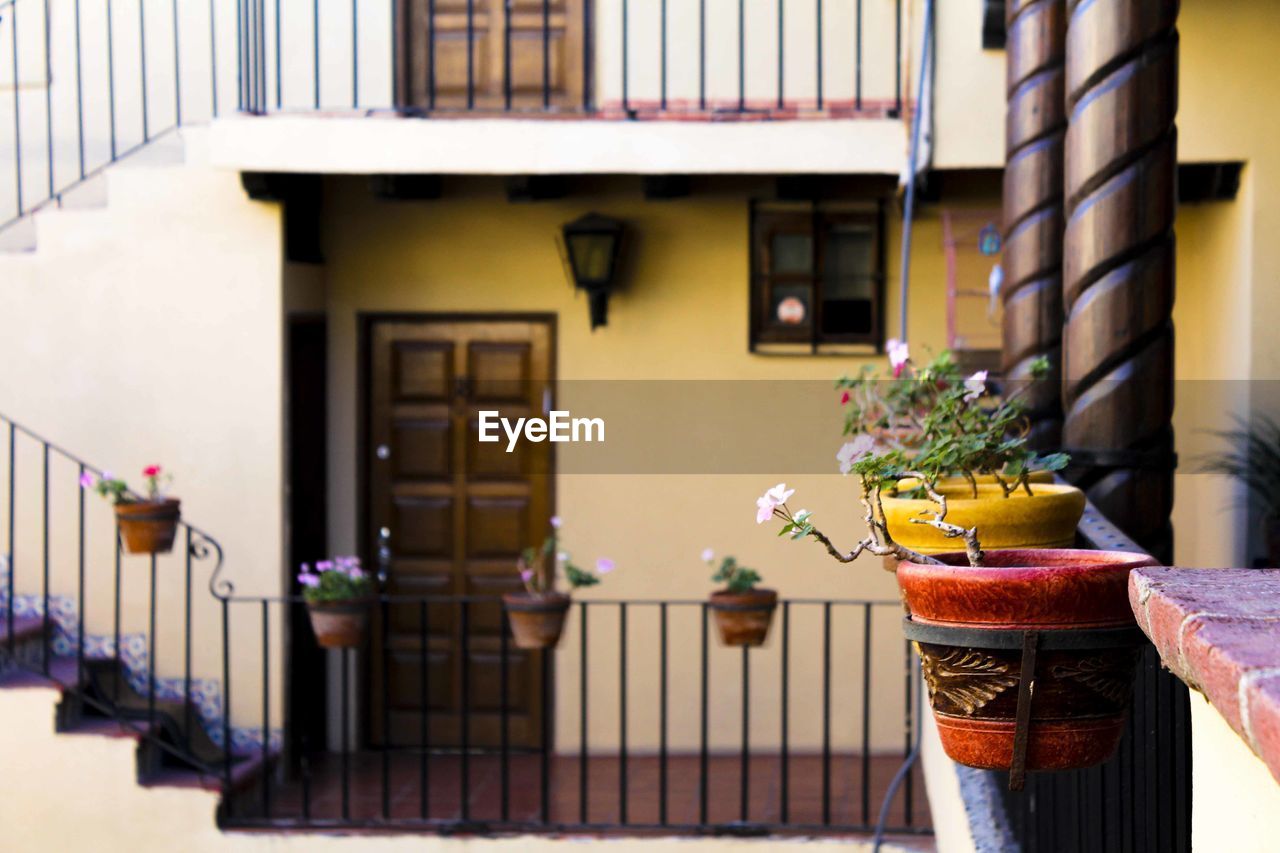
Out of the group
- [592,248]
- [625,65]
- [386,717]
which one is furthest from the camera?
[592,248]

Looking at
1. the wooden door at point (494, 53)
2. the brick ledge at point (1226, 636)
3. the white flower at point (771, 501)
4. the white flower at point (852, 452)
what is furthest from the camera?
the wooden door at point (494, 53)

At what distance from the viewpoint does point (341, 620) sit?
5.56 m

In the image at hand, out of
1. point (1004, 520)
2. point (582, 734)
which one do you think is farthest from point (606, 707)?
point (1004, 520)

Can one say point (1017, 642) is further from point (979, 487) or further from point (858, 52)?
point (858, 52)

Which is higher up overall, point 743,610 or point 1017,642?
point 1017,642

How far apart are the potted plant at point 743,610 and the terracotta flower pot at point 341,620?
125 centimetres

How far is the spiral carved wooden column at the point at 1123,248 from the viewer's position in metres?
2.77

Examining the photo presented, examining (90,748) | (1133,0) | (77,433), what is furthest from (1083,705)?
(77,433)

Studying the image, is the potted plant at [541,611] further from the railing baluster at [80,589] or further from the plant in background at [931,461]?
the plant in background at [931,461]

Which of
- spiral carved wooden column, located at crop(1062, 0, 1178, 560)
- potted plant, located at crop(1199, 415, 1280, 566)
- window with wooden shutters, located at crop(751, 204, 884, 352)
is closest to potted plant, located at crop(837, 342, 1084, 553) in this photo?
spiral carved wooden column, located at crop(1062, 0, 1178, 560)

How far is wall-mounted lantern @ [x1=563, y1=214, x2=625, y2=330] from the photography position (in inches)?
251

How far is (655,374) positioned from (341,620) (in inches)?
73.4

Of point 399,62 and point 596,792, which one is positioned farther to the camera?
point 399,62

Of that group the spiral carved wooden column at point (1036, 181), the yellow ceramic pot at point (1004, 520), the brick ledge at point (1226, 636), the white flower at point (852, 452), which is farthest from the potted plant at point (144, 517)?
the brick ledge at point (1226, 636)
